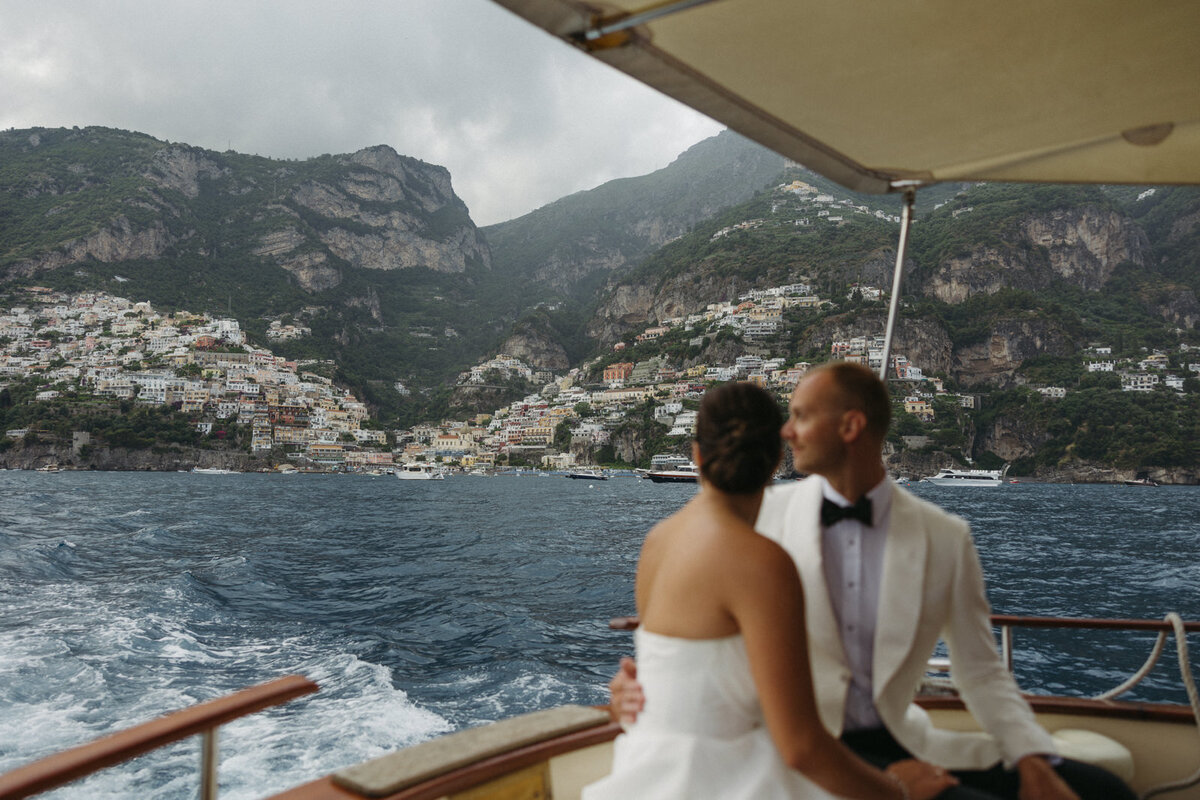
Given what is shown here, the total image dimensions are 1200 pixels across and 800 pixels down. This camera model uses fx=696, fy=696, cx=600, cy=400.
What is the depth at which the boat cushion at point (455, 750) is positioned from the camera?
135 centimetres

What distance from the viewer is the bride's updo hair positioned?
3.05ft

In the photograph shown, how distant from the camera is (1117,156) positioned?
2.08 meters

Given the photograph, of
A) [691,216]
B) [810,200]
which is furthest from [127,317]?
[691,216]

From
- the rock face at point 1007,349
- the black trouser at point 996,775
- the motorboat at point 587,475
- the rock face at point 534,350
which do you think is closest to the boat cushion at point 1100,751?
the black trouser at point 996,775

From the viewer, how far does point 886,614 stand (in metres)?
1.10

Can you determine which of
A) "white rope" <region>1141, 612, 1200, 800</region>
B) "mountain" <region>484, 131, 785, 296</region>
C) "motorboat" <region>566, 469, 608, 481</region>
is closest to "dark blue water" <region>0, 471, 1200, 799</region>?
"white rope" <region>1141, 612, 1200, 800</region>

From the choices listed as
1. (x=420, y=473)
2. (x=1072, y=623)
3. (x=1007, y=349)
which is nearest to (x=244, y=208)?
(x=420, y=473)

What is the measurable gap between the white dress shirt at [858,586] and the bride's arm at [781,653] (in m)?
0.29

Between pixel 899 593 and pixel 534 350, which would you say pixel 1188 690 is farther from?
pixel 534 350

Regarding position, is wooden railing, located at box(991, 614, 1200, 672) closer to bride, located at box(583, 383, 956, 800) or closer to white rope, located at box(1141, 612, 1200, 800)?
white rope, located at box(1141, 612, 1200, 800)

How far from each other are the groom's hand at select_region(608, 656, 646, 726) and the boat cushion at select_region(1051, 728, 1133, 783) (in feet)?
4.07

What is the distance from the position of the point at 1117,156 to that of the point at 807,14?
136 centimetres

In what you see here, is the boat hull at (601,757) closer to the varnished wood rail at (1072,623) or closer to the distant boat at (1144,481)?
the varnished wood rail at (1072,623)

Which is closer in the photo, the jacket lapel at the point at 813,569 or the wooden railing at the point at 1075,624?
the jacket lapel at the point at 813,569
